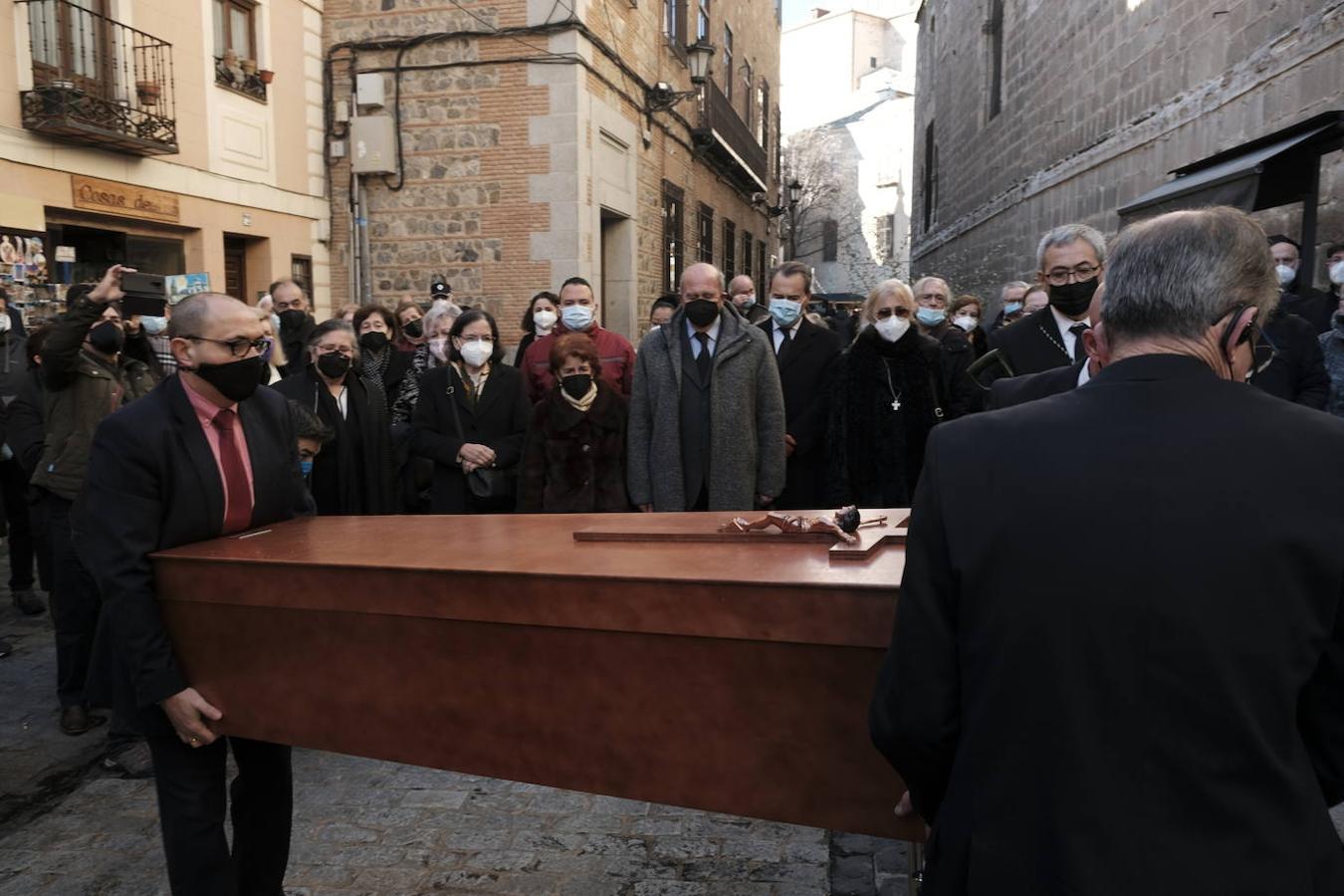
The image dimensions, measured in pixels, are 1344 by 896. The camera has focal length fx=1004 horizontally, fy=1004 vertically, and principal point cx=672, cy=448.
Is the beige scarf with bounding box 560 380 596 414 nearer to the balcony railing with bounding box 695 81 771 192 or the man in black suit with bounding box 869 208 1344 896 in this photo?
the man in black suit with bounding box 869 208 1344 896

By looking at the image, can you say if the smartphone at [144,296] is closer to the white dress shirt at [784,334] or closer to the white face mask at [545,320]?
the white dress shirt at [784,334]

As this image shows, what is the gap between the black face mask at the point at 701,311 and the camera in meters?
4.79

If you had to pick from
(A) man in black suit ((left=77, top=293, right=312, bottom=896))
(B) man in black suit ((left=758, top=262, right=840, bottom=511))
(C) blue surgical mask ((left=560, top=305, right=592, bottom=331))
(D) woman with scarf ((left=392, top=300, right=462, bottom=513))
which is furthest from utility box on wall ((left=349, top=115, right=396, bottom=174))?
(A) man in black suit ((left=77, top=293, right=312, bottom=896))

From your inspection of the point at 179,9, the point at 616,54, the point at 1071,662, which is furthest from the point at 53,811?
the point at 616,54

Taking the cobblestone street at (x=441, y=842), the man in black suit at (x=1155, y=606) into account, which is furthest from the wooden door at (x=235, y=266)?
the man in black suit at (x=1155, y=606)

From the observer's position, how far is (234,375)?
2588mm

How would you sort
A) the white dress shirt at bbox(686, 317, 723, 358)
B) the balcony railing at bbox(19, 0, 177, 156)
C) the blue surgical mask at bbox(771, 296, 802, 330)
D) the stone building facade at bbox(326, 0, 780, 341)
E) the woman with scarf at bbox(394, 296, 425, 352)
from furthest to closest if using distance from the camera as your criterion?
the stone building facade at bbox(326, 0, 780, 341), the balcony railing at bbox(19, 0, 177, 156), the woman with scarf at bbox(394, 296, 425, 352), the blue surgical mask at bbox(771, 296, 802, 330), the white dress shirt at bbox(686, 317, 723, 358)

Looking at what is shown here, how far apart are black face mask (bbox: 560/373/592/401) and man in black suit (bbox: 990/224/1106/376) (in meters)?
1.84

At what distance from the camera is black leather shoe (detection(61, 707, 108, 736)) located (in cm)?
436

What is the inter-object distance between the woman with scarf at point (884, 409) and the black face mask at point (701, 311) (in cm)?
76

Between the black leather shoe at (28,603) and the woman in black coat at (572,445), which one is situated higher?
the woman in black coat at (572,445)

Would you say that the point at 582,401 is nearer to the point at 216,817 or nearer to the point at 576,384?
the point at 576,384

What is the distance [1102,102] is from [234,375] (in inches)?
453

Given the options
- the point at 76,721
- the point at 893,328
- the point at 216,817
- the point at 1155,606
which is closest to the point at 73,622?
the point at 76,721
